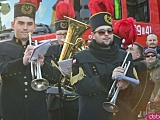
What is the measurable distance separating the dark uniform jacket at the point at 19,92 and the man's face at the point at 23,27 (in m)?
0.10

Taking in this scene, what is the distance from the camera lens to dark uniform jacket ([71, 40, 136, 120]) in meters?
5.16

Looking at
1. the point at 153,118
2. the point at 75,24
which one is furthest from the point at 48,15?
the point at 153,118

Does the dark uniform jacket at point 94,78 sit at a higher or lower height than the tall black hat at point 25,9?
lower

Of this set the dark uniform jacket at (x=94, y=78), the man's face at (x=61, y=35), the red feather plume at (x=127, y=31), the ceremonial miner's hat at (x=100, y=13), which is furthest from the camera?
the man's face at (x=61, y=35)

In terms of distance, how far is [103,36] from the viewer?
5332 millimetres

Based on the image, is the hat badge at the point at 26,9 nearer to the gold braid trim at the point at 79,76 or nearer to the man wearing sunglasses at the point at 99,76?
the man wearing sunglasses at the point at 99,76

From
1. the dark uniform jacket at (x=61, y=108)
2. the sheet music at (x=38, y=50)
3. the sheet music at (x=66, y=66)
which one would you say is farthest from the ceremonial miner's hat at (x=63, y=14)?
the sheet music at (x=38, y=50)

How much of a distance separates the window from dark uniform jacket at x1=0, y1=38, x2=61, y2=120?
19.8ft

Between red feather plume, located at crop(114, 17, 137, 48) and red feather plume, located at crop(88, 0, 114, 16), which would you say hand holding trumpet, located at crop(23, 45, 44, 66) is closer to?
red feather plume, located at crop(88, 0, 114, 16)

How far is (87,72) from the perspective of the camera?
5.22 meters

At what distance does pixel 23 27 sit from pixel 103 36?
2.78 ft

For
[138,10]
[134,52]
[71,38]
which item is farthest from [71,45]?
[138,10]

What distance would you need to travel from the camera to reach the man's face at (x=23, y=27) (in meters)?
5.11

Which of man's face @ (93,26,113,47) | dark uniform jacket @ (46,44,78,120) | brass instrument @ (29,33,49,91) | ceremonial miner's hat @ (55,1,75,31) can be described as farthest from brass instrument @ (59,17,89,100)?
brass instrument @ (29,33,49,91)
